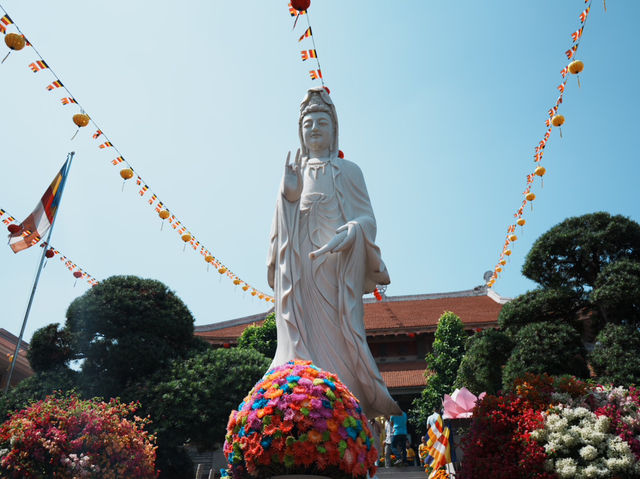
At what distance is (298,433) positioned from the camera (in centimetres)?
324

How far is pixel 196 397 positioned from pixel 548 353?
22.6 feet

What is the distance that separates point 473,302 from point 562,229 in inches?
734

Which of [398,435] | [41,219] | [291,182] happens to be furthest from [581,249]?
[41,219]

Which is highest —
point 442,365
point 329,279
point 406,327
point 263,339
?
point 406,327

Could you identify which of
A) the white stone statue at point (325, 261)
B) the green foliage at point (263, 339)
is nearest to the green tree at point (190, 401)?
the white stone statue at point (325, 261)

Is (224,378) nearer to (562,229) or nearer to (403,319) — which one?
(562,229)

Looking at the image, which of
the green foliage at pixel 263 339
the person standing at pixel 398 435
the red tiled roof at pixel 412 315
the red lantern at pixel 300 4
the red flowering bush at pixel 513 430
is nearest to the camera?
the red flowering bush at pixel 513 430

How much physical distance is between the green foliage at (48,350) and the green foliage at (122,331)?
0.84ft

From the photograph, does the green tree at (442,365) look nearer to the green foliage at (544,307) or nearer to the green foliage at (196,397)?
the green foliage at (544,307)

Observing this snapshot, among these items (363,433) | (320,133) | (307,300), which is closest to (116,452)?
(307,300)

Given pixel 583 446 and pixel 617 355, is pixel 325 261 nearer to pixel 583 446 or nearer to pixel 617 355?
pixel 583 446

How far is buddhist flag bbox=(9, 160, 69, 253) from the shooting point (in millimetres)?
11047

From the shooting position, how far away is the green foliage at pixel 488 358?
1102cm

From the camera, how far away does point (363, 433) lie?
349 cm
